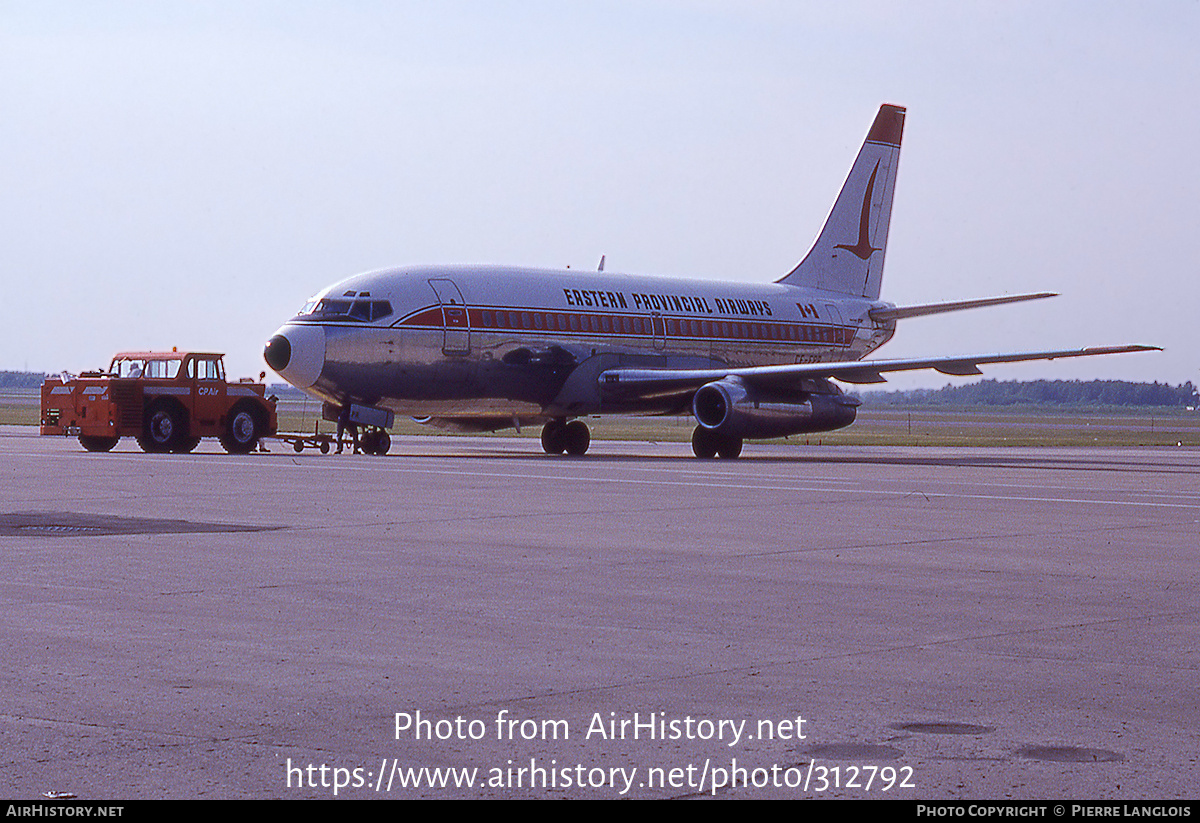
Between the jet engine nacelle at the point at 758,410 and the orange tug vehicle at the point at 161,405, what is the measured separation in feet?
30.2

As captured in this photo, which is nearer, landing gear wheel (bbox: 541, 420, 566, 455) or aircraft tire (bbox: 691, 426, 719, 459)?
aircraft tire (bbox: 691, 426, 719, 459)

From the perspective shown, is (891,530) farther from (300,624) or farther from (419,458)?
(419,458)

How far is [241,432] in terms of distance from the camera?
3438 centimetres

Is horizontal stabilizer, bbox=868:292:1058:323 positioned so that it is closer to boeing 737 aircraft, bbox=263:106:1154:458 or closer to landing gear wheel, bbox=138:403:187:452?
boeing 737 aircraft, bbox=263:106:1154:458

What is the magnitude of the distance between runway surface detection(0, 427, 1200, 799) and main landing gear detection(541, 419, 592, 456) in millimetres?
18223

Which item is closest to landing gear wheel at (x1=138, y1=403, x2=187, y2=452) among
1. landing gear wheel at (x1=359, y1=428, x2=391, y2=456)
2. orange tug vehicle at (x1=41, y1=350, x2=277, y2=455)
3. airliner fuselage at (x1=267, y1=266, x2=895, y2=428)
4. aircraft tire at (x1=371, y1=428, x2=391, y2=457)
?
orange tug vehicle at (x1=41, y1=350, x2=277, y2=455)

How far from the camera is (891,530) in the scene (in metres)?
15.8

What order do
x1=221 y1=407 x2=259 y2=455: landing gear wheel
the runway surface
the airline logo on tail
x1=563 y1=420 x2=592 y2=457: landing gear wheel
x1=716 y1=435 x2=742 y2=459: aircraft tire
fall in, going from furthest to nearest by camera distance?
the airline logo on tail, x1=563 y1=420 x2=592 y2=457: landing gear wheel, x1=716 y1=435 x2=742 y2=459: aircraft tire, x1=221 y1=407 x2=259 y2=455: landing gear wheel, the runway surface

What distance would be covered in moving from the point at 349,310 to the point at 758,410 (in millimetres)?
8498

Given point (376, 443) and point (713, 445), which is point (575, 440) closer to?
point (713, 445)

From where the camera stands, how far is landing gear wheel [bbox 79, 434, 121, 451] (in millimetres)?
33906

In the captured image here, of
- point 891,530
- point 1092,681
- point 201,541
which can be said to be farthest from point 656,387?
point 1092,681

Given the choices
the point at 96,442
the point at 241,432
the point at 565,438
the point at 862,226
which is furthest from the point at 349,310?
the point at 862,226

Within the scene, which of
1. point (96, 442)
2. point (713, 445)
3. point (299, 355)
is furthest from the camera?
point (713, 445)
